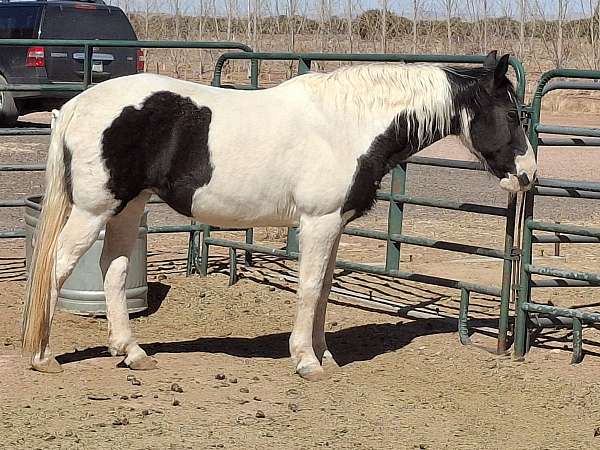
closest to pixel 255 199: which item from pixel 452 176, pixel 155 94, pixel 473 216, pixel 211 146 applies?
pixel 211 146

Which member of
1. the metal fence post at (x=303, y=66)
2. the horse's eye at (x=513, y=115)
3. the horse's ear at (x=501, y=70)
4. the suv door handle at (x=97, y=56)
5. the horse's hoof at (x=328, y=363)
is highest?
the horse's ear at (x=501, y=70)

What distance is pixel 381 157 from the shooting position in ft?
17.8

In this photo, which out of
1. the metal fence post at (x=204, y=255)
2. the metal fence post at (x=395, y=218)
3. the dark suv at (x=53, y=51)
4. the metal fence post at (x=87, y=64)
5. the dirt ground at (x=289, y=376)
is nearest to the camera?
the dirt ground at (x=289, y=376)

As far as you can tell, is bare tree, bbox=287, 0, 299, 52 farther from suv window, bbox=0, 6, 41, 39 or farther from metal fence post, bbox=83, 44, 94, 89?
metal fence post, bbox=83, 44, 94, 89

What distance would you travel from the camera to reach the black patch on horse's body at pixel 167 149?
525 cm

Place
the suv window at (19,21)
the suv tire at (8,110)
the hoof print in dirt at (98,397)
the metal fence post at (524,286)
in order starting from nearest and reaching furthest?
the hoof print in dirt at (98,397), the metal fence post at (524,286), the suv tire at (8,110), the suv window at (19,21)

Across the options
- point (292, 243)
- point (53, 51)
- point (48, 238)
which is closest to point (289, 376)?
point (48, 238)

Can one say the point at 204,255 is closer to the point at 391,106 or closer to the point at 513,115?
the point at 391,106

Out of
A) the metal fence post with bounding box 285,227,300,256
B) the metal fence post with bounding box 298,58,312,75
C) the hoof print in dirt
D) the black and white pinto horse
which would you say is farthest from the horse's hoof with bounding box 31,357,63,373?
the metal fence post with bounding box 298,58,312,75

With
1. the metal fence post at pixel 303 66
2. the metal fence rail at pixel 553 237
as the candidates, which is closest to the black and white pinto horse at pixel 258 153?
the metal fence rail at pixel 553 237

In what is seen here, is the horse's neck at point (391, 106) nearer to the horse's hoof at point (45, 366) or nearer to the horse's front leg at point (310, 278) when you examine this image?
the horse's front leg at point (310, 278)

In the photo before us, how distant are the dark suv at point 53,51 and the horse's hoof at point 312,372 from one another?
10.1m

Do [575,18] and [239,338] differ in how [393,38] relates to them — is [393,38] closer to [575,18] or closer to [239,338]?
[575,18]

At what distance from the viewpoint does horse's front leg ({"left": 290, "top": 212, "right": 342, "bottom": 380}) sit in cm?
533
